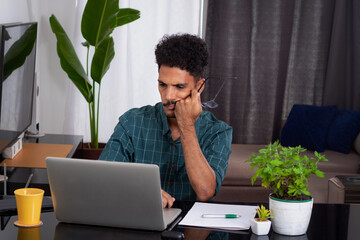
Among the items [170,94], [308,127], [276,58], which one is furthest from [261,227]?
[276,58]

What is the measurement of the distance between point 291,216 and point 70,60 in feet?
8.52

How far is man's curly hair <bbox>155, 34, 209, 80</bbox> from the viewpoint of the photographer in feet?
6.64

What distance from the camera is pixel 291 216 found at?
150 centimetres

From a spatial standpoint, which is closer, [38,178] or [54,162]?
[54,162]

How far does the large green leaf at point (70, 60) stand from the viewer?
378 centimetres

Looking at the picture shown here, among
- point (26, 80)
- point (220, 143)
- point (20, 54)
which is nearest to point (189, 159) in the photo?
point (220, 143)

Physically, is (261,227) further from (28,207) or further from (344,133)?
(344,133)

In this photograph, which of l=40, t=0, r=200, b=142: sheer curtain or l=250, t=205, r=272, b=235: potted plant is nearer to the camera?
l=250, t=205, r=272, b=235: potted plant

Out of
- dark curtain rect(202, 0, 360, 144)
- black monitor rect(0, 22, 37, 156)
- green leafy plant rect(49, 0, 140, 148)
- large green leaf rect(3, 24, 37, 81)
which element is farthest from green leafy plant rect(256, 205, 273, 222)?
dark curtain rect(202, 0, 360, 144)

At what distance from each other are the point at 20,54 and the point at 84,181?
161cm

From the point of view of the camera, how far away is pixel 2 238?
4.64ft

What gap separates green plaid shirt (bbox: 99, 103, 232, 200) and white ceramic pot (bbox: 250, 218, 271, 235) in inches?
21.9

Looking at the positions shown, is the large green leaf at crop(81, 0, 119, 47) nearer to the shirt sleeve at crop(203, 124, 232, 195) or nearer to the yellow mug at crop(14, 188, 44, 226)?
the shirt sleeve at crop(203, 124, 232, 195)

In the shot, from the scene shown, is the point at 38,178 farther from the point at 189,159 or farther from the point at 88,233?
the point at 88,233
